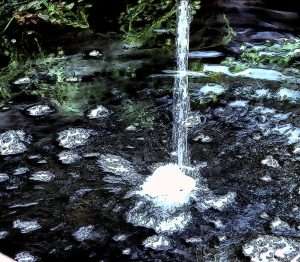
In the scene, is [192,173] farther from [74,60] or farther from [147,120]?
[74,60]

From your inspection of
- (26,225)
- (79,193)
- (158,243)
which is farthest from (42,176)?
(158,243)

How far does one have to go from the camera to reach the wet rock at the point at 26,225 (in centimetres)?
200

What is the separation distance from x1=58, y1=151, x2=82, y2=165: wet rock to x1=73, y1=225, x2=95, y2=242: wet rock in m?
0.46

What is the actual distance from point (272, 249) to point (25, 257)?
0.81 metres

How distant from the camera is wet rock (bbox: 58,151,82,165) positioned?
2.39 metres

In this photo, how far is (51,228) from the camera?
2002 millimetres

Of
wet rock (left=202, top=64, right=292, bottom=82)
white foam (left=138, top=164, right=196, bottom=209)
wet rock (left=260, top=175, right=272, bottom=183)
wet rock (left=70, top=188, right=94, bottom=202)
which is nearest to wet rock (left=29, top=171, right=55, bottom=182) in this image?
wet rock (left=70, top=188, right=94, bottom=202)

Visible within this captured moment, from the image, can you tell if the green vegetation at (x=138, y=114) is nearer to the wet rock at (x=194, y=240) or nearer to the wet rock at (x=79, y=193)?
the wet rock at (x=79, y=193)

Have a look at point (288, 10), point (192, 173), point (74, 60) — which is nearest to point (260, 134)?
point (192, 173)

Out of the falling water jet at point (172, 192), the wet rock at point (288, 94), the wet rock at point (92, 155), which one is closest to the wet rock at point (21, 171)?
the wet rock at point (92, 155)

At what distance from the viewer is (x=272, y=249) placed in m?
1.83

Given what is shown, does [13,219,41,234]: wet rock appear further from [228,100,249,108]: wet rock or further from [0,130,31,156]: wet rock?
[228,100,249,108]: wet rock

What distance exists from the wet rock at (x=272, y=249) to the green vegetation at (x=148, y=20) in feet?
6.05

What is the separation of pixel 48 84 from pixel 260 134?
1213mm
